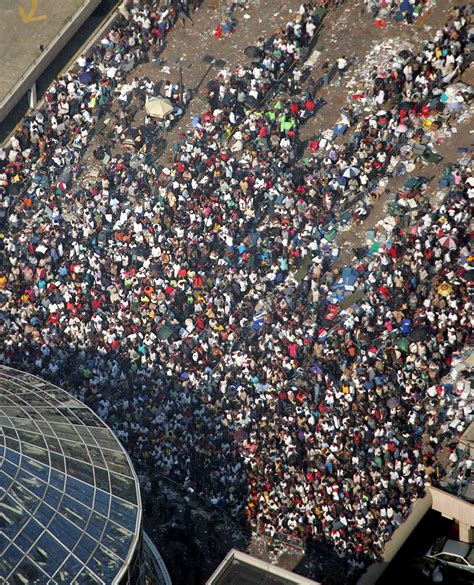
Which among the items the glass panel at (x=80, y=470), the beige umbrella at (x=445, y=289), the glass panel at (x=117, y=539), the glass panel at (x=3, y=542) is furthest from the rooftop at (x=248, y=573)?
the beige umbrella at (x=445, y=289)

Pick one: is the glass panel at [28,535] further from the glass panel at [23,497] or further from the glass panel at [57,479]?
the glass panel at [57,479]

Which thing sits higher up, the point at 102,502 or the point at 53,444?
the point at 53,444

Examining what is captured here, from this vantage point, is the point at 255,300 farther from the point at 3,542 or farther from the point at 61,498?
the point at 3,542

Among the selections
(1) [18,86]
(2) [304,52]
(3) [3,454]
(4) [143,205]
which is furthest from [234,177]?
(3) [3,454]

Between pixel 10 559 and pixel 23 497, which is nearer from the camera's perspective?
pixel 10 559

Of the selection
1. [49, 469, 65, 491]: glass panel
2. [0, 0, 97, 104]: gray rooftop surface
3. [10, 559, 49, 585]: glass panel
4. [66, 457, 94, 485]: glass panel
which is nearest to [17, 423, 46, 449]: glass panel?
[66, 457, 94, 485]: glass panel

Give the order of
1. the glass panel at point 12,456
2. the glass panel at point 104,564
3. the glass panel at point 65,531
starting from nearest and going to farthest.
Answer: the glass panel at point 104,564 < the glass panel at point 65,531 < the glass panel at point 12,456

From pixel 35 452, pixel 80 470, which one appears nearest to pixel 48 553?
pixel 80 470
